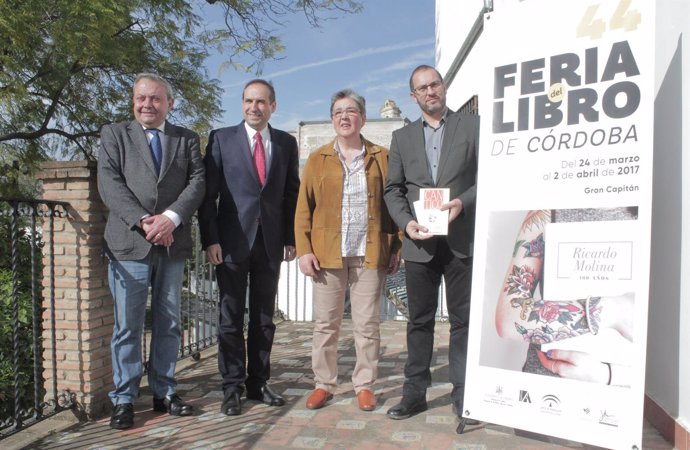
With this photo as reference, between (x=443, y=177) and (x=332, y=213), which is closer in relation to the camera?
(x=443, y=177)

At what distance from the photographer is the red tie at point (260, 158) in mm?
3707

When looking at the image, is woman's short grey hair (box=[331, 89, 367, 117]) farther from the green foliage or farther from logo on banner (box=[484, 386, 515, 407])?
the green foliage

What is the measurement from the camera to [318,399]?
3658 mm

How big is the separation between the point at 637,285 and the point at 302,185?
214 cm

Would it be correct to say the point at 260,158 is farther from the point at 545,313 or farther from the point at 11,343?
the point at 11,343

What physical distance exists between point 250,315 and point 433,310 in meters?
1.32

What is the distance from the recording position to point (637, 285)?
8.27 ft

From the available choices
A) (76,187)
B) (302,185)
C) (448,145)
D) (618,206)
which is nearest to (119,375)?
(76,187)

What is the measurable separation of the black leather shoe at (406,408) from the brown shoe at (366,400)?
0.13 meters

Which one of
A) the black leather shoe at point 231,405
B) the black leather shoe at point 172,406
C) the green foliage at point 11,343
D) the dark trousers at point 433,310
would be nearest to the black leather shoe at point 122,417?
the black leather shoe at point 172,406

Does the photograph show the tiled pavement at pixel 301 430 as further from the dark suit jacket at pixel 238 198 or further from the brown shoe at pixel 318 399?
the dark suit jacket at pixel 238 198

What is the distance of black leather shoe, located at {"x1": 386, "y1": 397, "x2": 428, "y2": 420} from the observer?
3408 millimetres

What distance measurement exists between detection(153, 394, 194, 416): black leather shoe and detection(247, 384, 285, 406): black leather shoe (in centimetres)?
45

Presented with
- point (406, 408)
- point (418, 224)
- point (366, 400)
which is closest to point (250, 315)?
point (366, 400)
